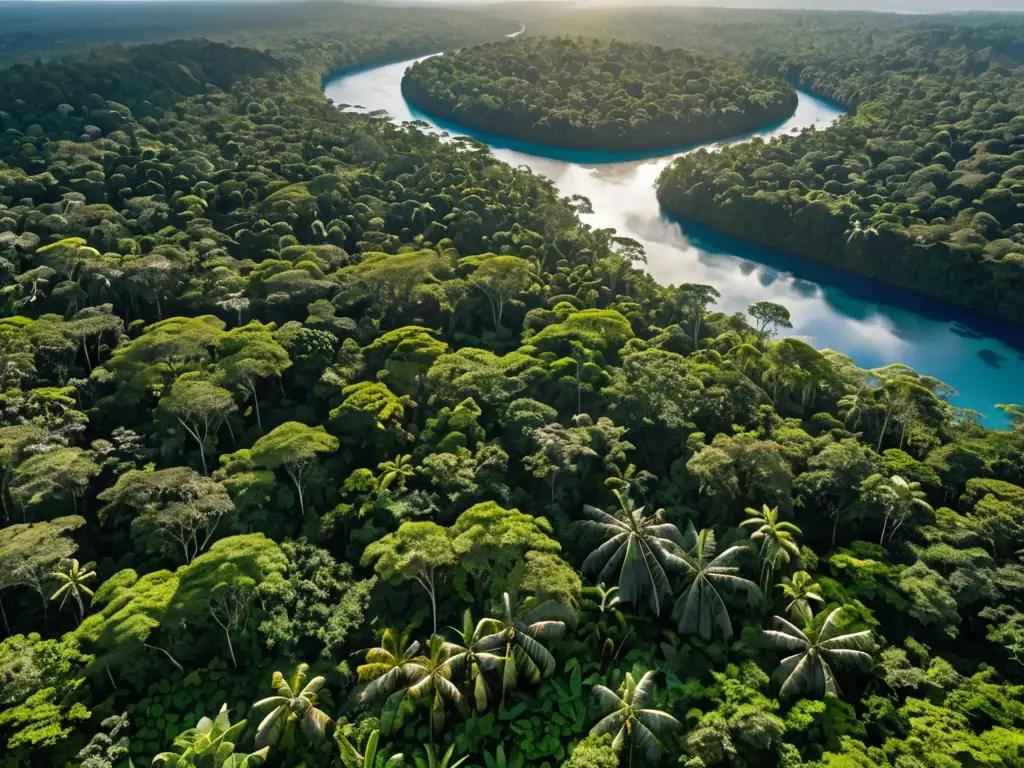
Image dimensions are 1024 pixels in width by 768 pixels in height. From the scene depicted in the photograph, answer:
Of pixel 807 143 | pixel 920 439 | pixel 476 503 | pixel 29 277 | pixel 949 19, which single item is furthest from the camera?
pixel 949 19

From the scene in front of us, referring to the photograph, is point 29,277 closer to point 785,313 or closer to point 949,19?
point 785,313

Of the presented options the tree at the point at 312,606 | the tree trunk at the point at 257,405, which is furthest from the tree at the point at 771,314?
the tree trunk at the point at 257,405

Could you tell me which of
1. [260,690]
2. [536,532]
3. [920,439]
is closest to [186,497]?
[260,690]

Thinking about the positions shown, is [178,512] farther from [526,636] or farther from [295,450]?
[526,636]

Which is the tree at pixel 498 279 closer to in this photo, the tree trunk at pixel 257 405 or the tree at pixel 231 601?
the tree trunk at pixel 257 405

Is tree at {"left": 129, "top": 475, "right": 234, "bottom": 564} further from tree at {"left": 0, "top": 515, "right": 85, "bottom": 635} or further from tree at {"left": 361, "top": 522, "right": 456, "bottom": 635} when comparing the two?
tree at {"left": 361, "top": 522, "right": 456, "bottom": 635}
